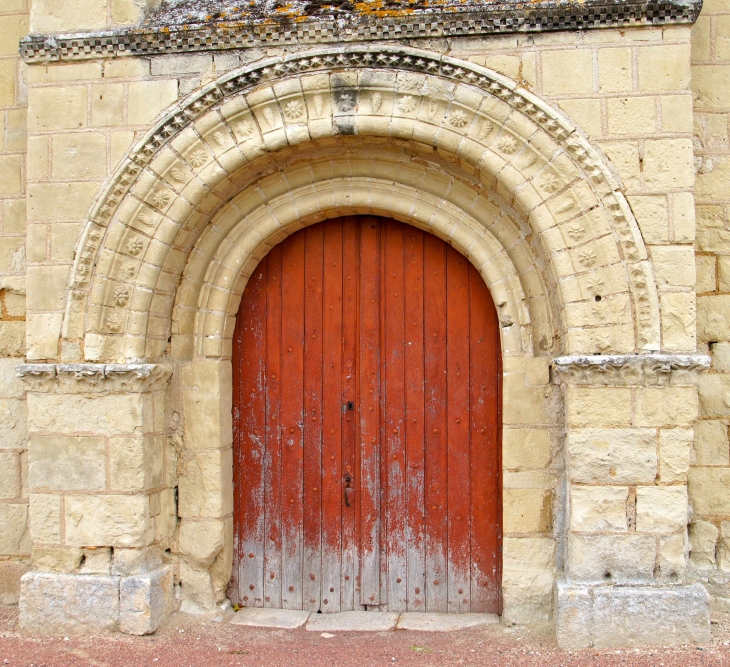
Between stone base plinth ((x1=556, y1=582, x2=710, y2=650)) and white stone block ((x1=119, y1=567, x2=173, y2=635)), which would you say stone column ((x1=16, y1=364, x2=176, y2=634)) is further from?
stone base plinth ((x1=556, y1=582, x2=710, y2=650))

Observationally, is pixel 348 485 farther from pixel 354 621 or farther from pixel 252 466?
pixel 354 621

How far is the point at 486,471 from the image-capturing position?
430 cm

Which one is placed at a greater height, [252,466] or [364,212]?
[364,212]

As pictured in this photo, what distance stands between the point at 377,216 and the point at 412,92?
2.91 feet

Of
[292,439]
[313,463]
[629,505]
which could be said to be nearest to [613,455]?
[629,505]

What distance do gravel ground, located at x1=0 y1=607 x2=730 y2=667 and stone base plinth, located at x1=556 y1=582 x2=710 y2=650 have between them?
54mm

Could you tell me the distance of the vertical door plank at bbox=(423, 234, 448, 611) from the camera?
4.32 meters

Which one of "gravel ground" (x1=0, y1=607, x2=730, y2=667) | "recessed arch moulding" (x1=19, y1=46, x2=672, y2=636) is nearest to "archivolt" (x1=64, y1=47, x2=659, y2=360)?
"recessed arch moulding" (x1=19, y1=46, x2=672, y2=636)

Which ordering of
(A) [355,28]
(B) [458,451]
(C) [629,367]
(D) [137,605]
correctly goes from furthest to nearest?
(B) [458,451] → (D) [137,605] → (A) [355,28] → (C) [629,367]

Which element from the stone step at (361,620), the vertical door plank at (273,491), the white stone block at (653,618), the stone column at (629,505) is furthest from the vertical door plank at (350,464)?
the white stone block at (653,618)

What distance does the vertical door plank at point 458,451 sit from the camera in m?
4.30

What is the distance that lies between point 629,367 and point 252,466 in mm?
2374

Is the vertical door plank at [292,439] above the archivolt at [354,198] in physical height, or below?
below

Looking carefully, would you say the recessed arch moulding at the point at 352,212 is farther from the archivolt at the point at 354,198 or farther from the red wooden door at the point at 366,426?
the red wooden door at the point at 366,426
